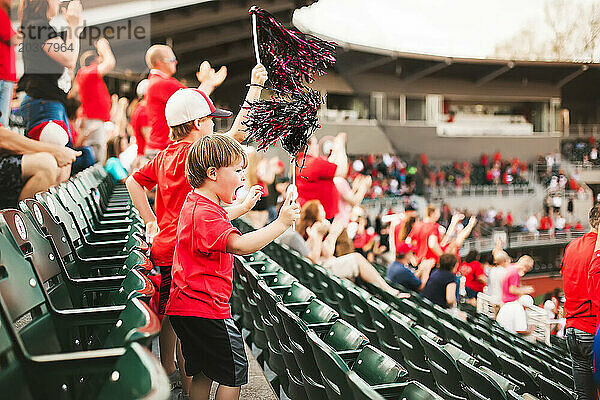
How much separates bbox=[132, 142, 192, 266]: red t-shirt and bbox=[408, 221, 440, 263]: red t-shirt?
486 centimetres

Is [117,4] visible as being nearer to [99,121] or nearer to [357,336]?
[99,121]

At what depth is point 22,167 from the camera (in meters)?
3.42

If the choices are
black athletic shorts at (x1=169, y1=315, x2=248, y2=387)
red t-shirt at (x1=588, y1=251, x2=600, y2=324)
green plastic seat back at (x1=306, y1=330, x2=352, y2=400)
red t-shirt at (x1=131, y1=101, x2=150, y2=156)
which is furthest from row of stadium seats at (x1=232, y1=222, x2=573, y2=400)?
red t-shirt at (x1=131, y1=101, x2=150, y2=156)

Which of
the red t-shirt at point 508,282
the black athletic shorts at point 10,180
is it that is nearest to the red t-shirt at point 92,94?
the black athletic shorts at point 10,180

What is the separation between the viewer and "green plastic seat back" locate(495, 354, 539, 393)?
3.37 m

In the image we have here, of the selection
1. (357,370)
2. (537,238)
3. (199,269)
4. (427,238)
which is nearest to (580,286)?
(357,370)

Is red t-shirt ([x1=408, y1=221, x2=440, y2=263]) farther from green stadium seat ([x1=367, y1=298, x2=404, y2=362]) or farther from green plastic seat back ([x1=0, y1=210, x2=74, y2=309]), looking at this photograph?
green plastic seat back ([x1=0, y1=210, x2=74, y2=309])

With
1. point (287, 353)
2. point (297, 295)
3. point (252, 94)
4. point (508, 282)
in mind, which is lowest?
point (508, 282)

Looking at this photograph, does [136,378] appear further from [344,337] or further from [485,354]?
[485,354]

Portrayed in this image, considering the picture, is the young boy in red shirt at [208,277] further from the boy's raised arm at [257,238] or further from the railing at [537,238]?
the railing at [537,238]

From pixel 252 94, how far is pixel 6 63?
1593 millimetres

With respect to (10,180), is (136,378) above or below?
below

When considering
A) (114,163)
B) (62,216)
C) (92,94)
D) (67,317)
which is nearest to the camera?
(67,317)

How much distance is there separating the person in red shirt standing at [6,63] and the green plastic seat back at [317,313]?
1.93 metres
